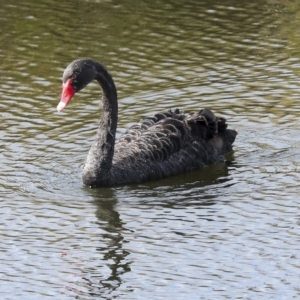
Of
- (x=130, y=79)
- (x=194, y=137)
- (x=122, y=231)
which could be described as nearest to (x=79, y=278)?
(x=122, y=231)

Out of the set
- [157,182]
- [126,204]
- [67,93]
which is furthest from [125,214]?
[67,93]

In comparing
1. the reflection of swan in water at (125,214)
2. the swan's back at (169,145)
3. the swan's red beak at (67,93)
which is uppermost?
the swan's red beak at (67,93)

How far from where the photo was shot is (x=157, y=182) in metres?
11.2

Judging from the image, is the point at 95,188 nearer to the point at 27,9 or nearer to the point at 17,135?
the point at 17,135

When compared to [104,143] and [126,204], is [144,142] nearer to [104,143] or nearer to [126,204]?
[104,143]

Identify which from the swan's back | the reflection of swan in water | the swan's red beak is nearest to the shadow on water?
the reflection of swan in water

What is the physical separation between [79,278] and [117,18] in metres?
8.87

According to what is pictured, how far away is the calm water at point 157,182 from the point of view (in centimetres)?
877

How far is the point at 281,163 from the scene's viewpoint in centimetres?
1142

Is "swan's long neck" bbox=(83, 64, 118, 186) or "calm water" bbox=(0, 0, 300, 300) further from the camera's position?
"swan's long neck" bbox=(83, 64, 118, 186)

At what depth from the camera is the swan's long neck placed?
1096 centimetres

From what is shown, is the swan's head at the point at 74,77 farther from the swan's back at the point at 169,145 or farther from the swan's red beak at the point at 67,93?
the swan's back at the point at 169,145

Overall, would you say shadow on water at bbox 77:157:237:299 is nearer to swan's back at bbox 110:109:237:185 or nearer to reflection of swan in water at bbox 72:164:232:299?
reflection of swan in water at bbox 72:164:232:299

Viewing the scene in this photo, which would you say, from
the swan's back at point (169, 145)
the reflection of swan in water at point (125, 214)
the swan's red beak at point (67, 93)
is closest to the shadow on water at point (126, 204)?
the reflection of swan in water at point (125, 214)
